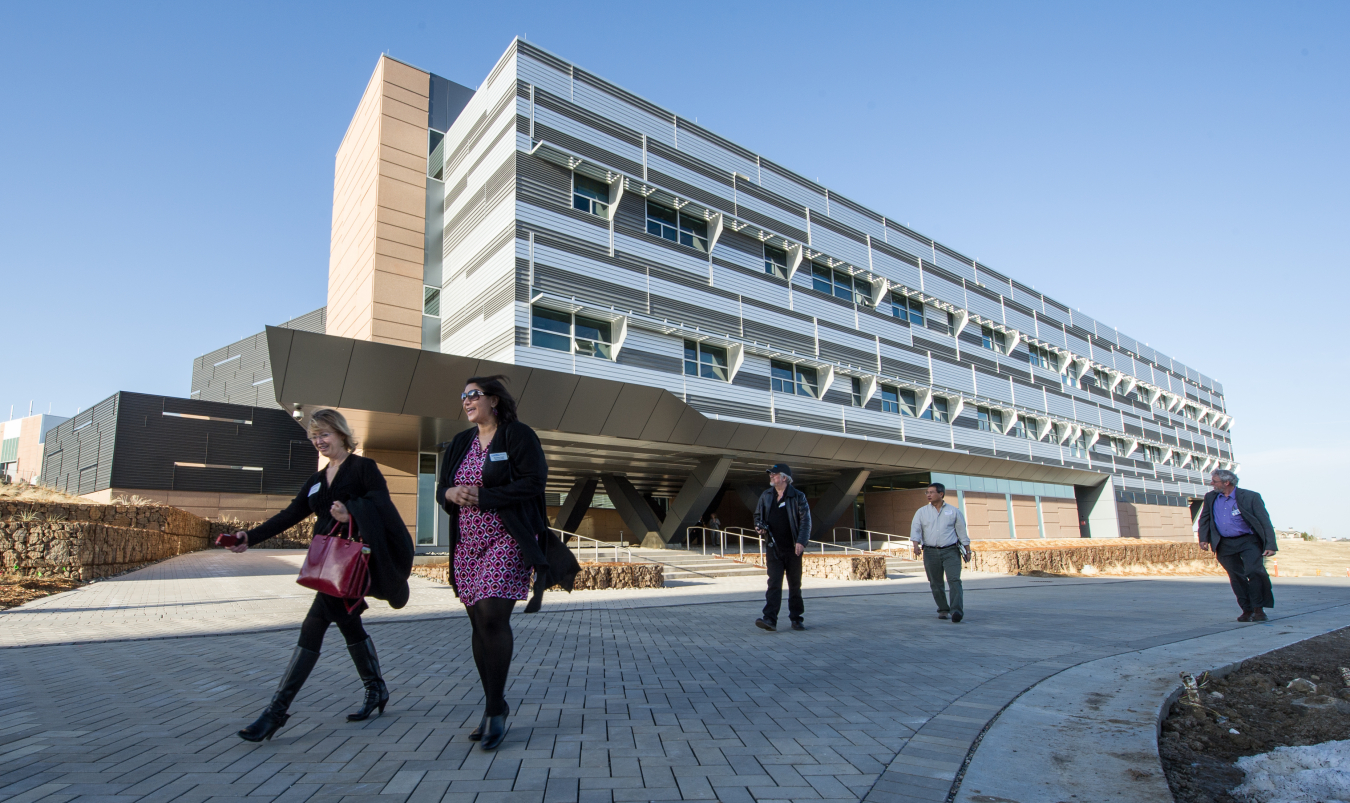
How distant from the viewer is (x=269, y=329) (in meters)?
14.7

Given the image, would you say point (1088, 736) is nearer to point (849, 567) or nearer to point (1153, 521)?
point (849, 567)

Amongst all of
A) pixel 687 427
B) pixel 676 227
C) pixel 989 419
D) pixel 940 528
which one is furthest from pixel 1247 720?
pixel 989 419

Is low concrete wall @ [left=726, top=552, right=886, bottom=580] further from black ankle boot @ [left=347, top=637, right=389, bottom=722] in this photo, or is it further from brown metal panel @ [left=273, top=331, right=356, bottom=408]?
black ankle boot @ [left=347, top=637, right=389, bottom=722]

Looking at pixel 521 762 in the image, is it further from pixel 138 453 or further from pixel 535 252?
pixel 138 453

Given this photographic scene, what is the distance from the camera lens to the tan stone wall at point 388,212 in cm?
2250

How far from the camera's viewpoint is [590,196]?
22.4 metres

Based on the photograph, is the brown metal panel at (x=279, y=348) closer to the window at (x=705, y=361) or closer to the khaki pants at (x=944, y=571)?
the window at (x=705, y=361)

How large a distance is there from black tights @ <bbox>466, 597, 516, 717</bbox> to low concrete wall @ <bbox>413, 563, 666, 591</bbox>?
32.0 feet

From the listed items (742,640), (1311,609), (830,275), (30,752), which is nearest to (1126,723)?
(742,640)

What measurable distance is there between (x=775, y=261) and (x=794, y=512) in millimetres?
21385

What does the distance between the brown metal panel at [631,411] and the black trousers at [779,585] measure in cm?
1288

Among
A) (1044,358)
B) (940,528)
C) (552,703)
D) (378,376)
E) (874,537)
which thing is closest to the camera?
(552,703)

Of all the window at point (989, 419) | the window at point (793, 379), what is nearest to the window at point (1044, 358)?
the window at point (989, 419)

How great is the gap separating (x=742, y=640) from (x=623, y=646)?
3.84 ft
